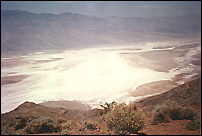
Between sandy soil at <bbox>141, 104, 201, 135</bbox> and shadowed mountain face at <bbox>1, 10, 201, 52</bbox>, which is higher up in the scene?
shadowed mountain face at <bbox>1, 10, 201, 52</bbox>

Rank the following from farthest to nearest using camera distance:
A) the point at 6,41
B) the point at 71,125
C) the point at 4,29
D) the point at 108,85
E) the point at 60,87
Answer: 1. the point at 4,29
2. the point at 6,41
3. the point at 108,85
4. the point at 60,87
5. the point at 71,125

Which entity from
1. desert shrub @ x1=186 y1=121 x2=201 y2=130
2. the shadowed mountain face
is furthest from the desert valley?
the shadowed mountain face

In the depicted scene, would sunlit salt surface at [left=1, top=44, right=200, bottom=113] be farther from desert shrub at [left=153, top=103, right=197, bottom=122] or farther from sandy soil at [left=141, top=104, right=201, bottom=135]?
sandy soil at [left=141, top=104, right=201, bottom=135]

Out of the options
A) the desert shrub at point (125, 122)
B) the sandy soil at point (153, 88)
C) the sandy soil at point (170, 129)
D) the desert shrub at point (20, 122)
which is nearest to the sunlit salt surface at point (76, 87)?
the sandy soil at point (153, 88)

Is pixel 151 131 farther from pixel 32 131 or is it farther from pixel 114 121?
pixel 32 131

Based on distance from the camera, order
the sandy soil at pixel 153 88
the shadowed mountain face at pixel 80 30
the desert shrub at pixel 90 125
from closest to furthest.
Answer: the desert shrub at pixel 90 125 < the sandy soil at pixel 153 88 < the shadowed mountain face at pixel 80 30

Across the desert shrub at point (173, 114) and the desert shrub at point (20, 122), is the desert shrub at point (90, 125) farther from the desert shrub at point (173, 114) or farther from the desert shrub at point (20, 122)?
the desert shrub at point (173, 114)

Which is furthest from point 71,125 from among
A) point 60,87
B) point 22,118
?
point 60,87
